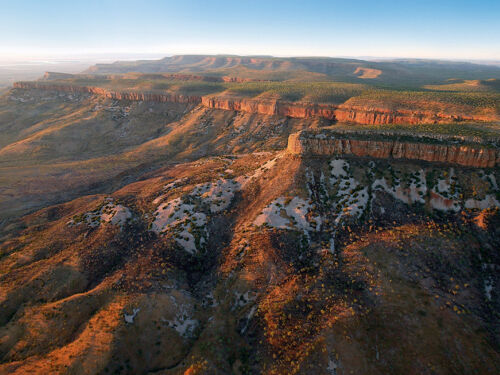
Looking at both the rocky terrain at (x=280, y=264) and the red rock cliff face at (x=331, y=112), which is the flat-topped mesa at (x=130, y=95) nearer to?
the red rock cliff face at (x=331, y=112)

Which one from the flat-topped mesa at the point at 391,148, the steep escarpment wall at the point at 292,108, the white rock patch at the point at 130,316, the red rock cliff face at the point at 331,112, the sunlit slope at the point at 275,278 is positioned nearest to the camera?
the sunlit slope at the point at 275,278

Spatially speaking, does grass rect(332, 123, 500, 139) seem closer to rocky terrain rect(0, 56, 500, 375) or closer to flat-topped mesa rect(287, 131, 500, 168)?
rocky terrain rect(0, 56, 500, 375)

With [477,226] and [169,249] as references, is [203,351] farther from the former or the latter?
[477,226]

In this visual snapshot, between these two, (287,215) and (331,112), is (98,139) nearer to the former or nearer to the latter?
(331,112)

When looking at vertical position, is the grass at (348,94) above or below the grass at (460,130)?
above

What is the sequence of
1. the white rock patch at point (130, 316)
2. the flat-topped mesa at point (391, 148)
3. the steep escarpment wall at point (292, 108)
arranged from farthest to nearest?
the steep escarpment wall at point (292, 108), the flat-topped mesa at point (391, 148), the white rock patch at point (130, 316)

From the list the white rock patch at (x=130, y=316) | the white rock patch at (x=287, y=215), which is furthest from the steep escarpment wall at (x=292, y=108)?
the white rock patch at (x=130, y=316)

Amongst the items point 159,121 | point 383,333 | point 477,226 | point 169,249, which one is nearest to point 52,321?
point 169,249
